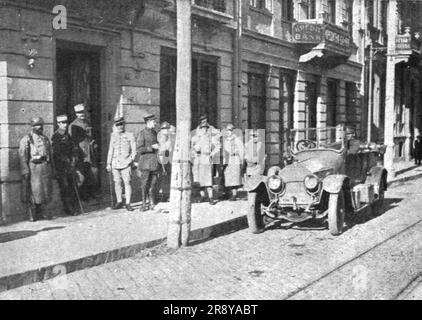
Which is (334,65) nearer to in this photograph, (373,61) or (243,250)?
(373,61)

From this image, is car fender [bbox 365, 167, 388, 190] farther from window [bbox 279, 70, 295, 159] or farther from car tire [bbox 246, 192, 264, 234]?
window [bbox 279, 70, 295, 159]

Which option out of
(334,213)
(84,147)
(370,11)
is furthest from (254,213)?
(370,11)

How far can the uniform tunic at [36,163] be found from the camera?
9164 millimetres

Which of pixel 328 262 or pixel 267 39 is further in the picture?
pixel 267 39

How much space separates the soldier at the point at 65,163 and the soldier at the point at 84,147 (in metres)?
0.38

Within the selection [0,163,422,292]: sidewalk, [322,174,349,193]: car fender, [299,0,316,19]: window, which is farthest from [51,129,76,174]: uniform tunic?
[299,0,316,19]: window

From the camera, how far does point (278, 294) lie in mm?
5613

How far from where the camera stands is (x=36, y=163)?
926 centimetres

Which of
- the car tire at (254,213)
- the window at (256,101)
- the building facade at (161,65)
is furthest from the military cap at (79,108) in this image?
the window at (256,101)

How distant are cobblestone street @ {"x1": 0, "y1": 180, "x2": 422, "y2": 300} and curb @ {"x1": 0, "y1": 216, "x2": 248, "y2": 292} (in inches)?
4.4

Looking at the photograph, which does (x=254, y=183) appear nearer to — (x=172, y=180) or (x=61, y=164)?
(x=172, y=180)

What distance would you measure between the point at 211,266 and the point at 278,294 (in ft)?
4.76
